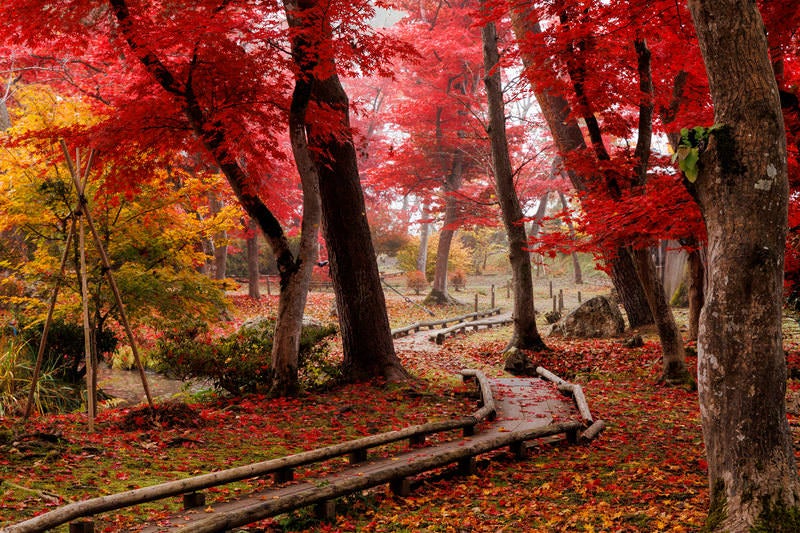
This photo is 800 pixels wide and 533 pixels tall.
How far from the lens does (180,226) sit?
10906 mm

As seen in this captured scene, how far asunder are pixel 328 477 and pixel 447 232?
65.1ft

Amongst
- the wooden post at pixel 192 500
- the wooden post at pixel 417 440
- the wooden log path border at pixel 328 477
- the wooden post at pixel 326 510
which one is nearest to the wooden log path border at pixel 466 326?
the wooden log path border at pixel 328 477

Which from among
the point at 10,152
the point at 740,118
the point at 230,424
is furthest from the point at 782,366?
the point at 10,152

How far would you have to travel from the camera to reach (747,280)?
3885 millimetres

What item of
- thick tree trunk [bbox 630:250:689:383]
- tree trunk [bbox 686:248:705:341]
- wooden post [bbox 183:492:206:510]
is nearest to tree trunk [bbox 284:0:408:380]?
thick tree trunk [bbox 630:250:689:383]

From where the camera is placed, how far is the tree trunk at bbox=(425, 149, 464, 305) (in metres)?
24.3

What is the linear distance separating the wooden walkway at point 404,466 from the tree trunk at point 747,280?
2760 mm

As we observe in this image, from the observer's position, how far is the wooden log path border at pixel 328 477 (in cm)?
427

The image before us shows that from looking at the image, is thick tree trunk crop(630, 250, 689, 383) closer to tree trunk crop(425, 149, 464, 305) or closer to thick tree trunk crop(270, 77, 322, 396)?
thick tree trunk crop(270, 77, 322, 396)

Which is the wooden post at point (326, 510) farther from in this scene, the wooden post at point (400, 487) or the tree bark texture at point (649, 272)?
the tree bark texture at point (649, 272)

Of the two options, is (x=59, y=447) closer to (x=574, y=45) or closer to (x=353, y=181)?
(x=353, y=181)

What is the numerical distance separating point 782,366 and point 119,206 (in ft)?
31.4

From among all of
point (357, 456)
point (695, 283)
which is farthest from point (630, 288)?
point (357, 456)

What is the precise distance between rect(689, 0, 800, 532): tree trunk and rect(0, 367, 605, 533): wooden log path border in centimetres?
279
